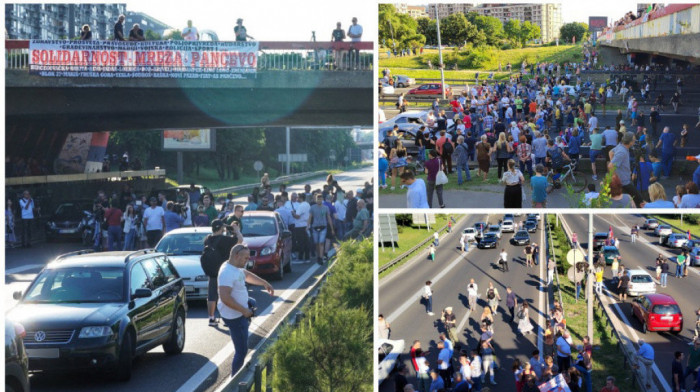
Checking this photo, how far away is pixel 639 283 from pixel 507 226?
51.2 inches

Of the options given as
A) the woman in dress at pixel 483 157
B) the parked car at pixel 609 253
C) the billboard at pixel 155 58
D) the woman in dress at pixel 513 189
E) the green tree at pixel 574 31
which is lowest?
the parked car at pixel 609 253

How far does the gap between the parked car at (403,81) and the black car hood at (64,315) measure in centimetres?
360

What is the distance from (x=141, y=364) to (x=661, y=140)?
17.2 ft

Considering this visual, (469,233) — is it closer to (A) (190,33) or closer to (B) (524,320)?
(B) (524,320)

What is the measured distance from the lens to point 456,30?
838 centimetres

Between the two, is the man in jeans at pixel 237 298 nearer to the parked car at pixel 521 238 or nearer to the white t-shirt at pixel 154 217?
the white t-shirt at pixel 154 217

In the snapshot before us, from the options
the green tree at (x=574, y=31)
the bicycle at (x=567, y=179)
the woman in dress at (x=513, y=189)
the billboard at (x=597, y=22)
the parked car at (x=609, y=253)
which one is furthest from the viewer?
the green tree at (x=574, y=31)

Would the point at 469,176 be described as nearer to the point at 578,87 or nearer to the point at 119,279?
the point at 578,87

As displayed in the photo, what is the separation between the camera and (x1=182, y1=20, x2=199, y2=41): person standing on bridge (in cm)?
892

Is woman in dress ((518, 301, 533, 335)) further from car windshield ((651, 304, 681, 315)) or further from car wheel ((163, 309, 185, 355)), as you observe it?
car wheel ((163, 309, 185, 355))

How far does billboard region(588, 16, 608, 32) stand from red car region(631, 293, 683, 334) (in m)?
2.74

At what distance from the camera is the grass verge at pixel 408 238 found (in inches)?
307

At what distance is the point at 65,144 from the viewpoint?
9.12 meters

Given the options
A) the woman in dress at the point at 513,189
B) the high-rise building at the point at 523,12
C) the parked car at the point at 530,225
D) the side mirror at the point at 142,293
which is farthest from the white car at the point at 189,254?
the high-rise building at the point at 523,12
